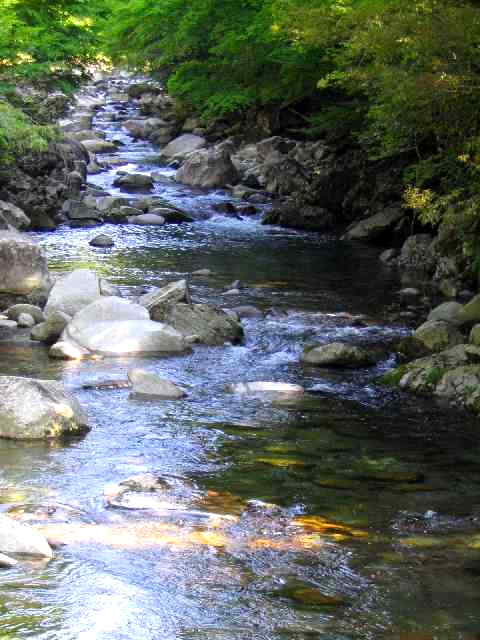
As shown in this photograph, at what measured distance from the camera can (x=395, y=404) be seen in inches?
375

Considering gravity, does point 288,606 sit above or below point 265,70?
below

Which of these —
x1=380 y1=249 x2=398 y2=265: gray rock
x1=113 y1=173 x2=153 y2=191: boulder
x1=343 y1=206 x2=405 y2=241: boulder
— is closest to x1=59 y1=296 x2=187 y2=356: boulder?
x1=380 y1=249 x2=398 y2=265: gray rock

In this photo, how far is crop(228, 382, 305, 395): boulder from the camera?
31.9 ft

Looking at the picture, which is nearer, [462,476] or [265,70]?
[462,476]

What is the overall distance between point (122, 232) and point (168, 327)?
8191 millimetres

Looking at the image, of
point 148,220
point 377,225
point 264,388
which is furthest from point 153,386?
point 148,220

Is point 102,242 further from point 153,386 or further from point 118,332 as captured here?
point 153,386

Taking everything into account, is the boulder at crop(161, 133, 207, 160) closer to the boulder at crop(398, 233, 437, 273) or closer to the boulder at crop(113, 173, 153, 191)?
the boulder at crop(113, 173, 153, 191)

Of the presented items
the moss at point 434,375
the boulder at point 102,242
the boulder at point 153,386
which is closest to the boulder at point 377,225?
the boulder at point 102,242

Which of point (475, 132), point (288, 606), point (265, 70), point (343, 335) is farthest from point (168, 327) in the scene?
point (265, 70)

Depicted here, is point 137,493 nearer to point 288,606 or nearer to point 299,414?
point 288,606

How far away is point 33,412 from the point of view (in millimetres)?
7996

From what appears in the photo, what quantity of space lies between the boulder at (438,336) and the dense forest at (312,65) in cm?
103

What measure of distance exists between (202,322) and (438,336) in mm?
2843
